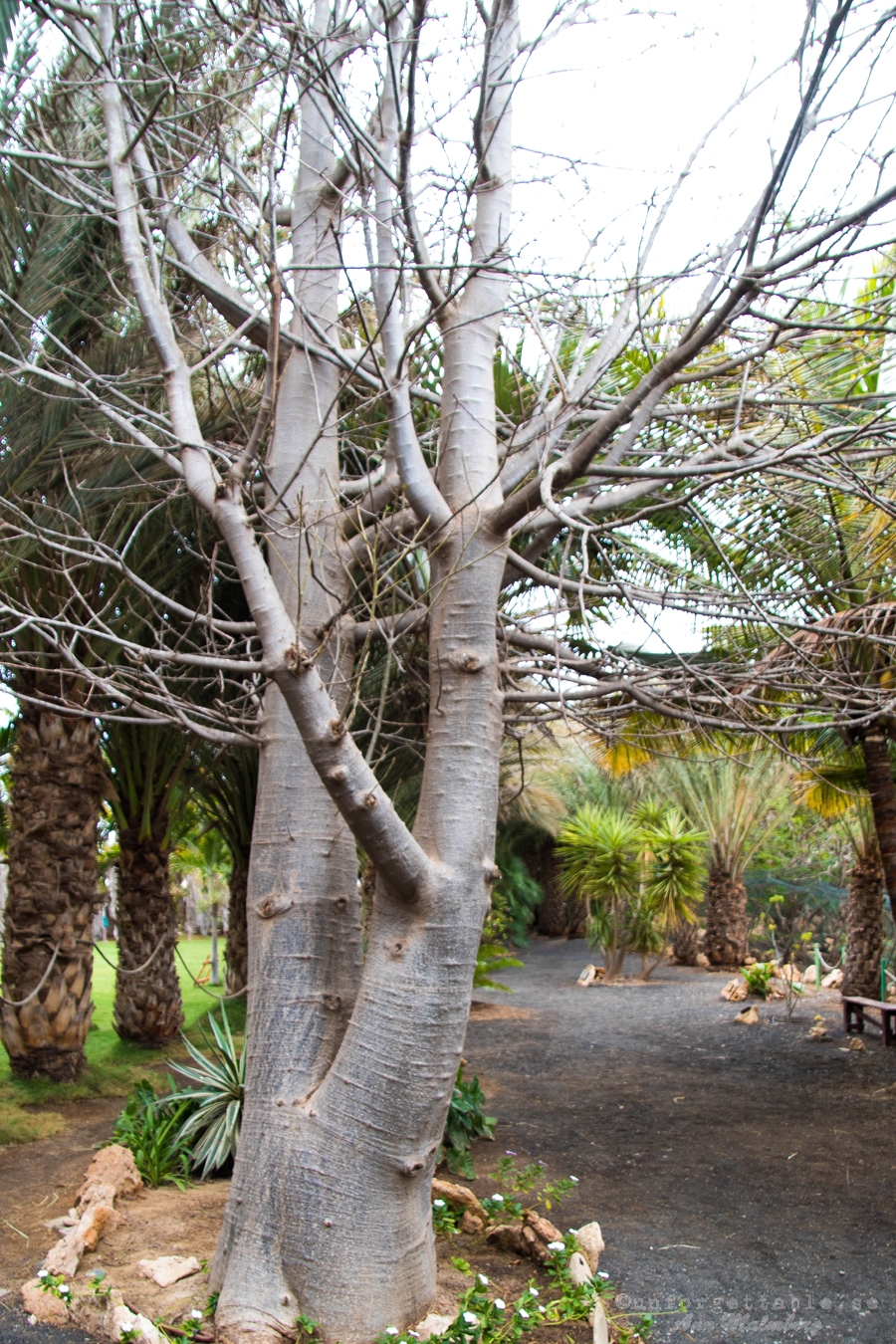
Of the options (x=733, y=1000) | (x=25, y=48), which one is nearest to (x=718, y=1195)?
(x=25, y=48)

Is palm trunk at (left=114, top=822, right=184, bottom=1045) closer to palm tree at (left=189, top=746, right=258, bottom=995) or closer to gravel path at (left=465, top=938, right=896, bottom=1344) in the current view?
palm tree at (left=189, top=746, right=258, bottom=995)

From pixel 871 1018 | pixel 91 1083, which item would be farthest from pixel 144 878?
pixel 871 1018

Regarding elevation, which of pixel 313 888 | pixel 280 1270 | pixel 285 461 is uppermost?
pixel 285 461

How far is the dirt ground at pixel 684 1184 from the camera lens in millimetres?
3562

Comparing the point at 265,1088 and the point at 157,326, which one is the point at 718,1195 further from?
the point at 157,326

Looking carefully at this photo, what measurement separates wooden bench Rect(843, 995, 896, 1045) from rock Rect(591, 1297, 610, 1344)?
21.6ft

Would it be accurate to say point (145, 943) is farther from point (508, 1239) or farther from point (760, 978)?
point (760, 978)

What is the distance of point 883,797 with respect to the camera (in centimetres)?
813

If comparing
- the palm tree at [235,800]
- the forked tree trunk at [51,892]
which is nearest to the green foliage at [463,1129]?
the palm tree at [235,800]

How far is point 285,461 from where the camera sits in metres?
4.07

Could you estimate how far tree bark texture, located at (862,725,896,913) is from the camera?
7.98m

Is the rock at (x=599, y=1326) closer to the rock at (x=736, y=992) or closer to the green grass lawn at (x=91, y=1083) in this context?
the green grass lawn at (x=91, y=1083)

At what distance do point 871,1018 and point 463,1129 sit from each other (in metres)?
6.04

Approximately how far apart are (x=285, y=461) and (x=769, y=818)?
49.7 ft
